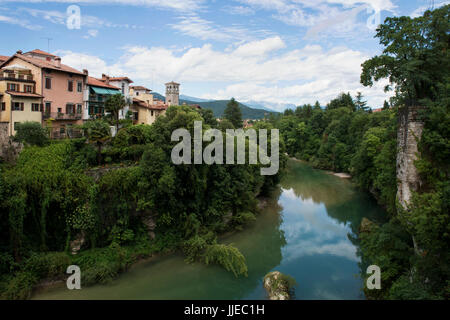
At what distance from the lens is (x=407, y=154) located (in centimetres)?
1239

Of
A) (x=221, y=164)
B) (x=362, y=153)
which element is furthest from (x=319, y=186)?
(x=221, y=164)

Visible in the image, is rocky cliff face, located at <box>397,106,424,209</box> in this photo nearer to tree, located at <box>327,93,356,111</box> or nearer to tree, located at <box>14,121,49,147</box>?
tree, located at <box>14,121,49,147</box>

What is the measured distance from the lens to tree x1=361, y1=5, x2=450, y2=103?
12.3m

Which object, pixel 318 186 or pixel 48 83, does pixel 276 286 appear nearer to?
pixel 48 83

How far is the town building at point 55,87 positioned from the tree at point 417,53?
2186 cm

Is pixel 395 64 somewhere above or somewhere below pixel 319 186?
above

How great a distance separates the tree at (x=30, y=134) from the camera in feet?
62.3

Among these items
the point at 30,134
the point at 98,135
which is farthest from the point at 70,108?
the point at 98,135

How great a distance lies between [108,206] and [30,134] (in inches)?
283

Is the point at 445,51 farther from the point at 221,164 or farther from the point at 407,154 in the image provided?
the point at 221,164

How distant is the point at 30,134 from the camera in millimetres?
19078

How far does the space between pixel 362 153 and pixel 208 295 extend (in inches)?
925

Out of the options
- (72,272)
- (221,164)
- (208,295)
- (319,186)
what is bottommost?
(208,295)

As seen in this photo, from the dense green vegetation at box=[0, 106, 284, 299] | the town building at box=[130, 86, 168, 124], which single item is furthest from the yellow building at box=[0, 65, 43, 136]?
the town building at box=[130, 86, 168, 124]
